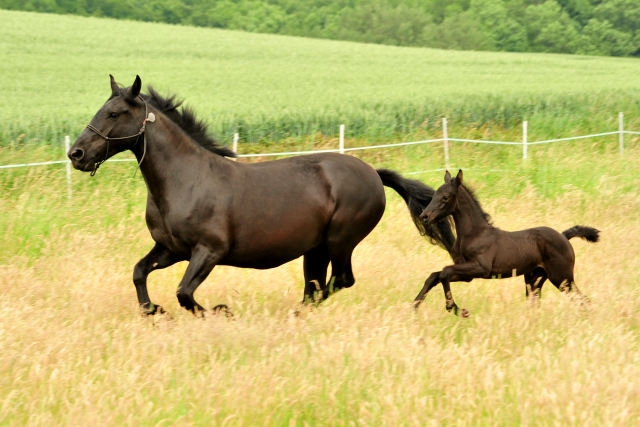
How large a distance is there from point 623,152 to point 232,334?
14.6 metres

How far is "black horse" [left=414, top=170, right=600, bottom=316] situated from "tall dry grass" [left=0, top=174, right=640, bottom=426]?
0.29 metres

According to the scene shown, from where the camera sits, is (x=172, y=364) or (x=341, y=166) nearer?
(x=172, y=364)

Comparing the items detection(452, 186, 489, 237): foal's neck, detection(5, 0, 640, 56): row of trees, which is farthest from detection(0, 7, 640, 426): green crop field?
detection(5, 0, 640, 56): row of trees

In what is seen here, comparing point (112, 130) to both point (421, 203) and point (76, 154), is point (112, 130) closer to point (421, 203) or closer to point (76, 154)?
point (76, 154)

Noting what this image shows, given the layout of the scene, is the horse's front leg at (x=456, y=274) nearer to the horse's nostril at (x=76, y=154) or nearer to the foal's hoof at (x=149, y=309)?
the foal's hoof at (x=149, y=309)

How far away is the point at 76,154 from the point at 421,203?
3235 millimetres

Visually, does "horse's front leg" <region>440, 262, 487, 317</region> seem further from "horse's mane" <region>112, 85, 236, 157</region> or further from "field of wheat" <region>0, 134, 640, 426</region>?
"horse's mane" <region>112, 85, 236, 157</region>

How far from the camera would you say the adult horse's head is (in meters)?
5.18

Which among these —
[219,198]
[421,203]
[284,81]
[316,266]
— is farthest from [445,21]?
[219,198]

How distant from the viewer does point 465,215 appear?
233 inches

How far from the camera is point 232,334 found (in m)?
4.73

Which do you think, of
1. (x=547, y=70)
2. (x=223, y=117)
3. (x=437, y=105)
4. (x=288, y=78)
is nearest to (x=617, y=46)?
(x=547, y=70)

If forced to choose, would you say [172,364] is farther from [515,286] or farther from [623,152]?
[623,152]

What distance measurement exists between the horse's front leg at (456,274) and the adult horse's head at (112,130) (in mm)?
2673
